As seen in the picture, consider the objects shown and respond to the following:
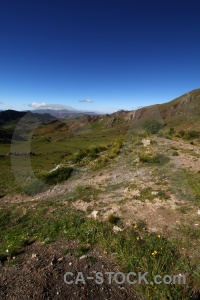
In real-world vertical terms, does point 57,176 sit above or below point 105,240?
below

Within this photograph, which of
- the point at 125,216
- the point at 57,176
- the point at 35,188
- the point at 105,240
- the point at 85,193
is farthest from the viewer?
the point at 57,176

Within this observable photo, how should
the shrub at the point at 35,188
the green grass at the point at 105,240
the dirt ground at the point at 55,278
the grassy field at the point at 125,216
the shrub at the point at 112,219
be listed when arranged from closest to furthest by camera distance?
1. the dirt ground at the point at 55,278
2. the green grass at the point at 105,240
3. the grassy field at the point at 125,216
4. the shrub at the point at 112,219
5. the shrub at the point at 35,188

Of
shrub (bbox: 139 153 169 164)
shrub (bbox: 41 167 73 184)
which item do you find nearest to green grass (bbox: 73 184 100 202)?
shrub (bbox: 41 167 73 184)

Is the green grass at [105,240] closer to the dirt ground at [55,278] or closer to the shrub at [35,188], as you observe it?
the dirt ground at [55,278]

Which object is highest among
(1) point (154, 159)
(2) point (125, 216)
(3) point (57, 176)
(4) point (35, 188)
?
(1) point (154, 159)

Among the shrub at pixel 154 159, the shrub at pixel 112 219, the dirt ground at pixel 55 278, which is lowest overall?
the dirt ground at pixel 55 278

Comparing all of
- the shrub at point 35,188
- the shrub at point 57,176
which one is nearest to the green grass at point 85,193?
the shrub at point 57,176

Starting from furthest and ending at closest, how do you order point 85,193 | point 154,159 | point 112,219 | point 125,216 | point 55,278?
point 154,159, point 85,193, point 125,216, point 112,219, point 55,278

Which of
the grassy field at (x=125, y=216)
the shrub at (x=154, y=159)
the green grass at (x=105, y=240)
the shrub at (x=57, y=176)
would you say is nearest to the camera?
the green grass at (x=105, y=240)

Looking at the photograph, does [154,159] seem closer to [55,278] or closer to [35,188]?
[35,188]

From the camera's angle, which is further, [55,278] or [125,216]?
[125,216]

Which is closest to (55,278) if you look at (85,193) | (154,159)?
(85,193)

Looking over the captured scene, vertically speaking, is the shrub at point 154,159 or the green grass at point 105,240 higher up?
the shrub at point 154,159

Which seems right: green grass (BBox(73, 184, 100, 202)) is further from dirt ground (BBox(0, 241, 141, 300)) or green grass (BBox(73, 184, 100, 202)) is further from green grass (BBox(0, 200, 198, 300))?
dirt ground (BBox(0, 241, 141, 300))
